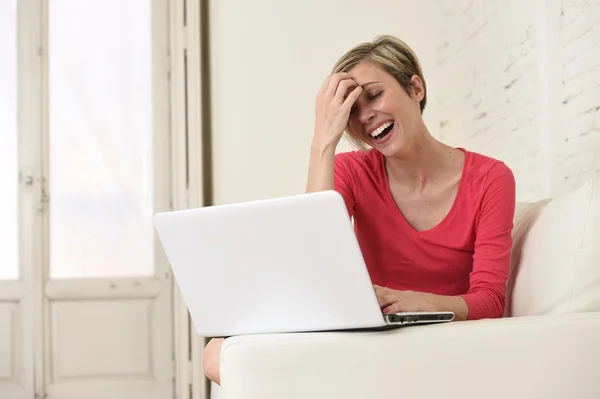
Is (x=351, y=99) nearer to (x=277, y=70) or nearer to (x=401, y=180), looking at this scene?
(x=401, y=180)

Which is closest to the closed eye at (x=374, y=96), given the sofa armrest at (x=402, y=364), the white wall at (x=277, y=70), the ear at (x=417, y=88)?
the ear at (x=417, y=88)

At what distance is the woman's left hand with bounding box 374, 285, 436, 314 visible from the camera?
4.15 ft

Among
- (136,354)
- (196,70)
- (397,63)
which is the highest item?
(196,70)

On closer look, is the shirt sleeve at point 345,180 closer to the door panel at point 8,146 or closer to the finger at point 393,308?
the finger at point 393,308

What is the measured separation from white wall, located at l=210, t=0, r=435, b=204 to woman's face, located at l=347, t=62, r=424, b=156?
206cm

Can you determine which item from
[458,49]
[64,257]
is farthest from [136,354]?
[458,49]

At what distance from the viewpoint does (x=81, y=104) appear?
13.3 ft

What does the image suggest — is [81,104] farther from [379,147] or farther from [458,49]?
[379,147]

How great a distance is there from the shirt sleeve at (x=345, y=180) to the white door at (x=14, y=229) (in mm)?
2491

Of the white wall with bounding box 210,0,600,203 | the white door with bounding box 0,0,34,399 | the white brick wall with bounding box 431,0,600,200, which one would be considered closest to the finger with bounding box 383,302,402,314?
the white brick wall with bounding box 431,0,600,200

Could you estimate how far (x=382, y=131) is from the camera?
6.07 feet

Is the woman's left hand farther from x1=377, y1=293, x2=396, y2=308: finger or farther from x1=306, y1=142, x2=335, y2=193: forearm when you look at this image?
x1=306, y1=142, x2=335, y2=193: forearm

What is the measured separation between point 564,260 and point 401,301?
37 cm

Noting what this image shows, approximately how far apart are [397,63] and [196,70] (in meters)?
2.27
